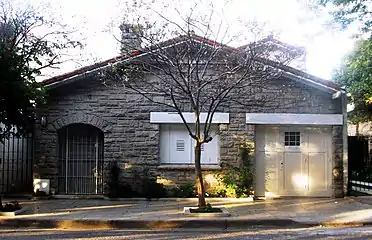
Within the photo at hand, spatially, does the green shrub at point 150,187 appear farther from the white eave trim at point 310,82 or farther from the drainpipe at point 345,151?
the drainpipe at point 345,151

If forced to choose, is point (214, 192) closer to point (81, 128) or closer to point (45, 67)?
point (81, 128)

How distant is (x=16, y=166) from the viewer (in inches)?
628

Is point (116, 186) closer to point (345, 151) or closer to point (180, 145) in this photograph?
point (180, 145)

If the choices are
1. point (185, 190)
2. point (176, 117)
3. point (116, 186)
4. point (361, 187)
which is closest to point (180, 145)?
point (176, 117)

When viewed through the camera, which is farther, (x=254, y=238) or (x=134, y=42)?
(x=134, y=42)

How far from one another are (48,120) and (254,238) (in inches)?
324

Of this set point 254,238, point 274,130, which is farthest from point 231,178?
point 254,238

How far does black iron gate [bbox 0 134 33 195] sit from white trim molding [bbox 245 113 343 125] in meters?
6.90

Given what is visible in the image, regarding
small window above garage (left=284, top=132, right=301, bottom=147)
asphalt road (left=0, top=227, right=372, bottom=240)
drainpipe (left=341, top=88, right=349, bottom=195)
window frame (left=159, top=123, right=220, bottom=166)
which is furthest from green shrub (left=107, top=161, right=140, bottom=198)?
drainpipe (left=341, top=88, right=349, bottom=195)

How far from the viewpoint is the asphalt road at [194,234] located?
9.29m

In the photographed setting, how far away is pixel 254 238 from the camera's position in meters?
9.11

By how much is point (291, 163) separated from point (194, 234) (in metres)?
6.43

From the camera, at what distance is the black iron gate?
15.8 metres

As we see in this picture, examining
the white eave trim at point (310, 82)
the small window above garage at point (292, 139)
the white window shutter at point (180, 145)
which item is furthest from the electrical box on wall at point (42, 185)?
the white eave trim at point (310, 82)
